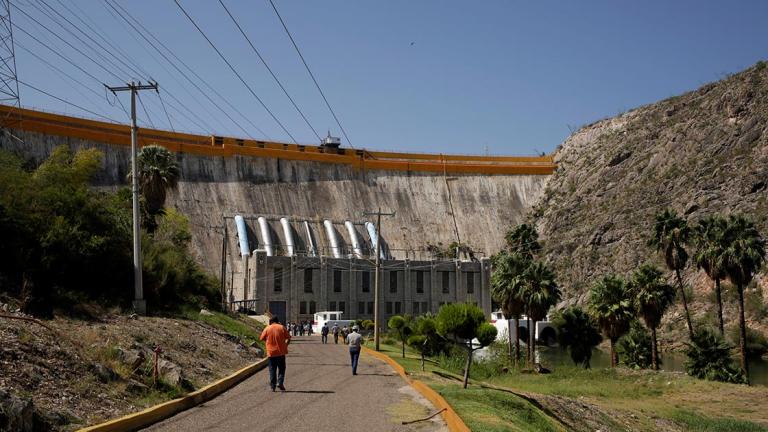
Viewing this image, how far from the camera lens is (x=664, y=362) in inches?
2327

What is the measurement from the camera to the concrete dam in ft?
270

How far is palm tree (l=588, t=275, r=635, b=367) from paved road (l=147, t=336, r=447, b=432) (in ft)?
105

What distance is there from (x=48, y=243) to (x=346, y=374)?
33.1 ft

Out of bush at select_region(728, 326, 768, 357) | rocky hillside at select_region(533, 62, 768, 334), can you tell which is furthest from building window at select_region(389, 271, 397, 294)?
bush at select_region(728, 326, 768, 357)

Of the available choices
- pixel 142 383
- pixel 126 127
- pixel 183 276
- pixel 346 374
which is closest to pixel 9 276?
pixel 142 383

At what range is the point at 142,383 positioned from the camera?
14211 mm

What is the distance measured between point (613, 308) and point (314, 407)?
39480 mm

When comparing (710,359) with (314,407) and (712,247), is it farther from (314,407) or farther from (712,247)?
(314,407)

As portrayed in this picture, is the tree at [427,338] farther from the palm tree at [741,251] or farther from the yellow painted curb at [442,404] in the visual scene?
the palm tree at [741,251]

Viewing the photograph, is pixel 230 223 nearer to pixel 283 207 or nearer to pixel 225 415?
pixel 283 207

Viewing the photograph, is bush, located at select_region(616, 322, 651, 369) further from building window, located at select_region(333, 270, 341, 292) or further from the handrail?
the handrail

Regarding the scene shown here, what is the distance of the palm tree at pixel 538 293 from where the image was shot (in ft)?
167

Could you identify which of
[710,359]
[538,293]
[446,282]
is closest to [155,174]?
[538,293]

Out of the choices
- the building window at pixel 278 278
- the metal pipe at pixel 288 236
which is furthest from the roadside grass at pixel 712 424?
the metal pipe at pixel 288 236
